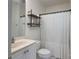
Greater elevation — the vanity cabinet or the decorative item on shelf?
the decorative item on shelf

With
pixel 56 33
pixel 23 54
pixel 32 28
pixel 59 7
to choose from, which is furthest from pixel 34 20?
pixel 23 54

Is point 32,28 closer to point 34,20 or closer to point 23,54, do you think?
point 34,20

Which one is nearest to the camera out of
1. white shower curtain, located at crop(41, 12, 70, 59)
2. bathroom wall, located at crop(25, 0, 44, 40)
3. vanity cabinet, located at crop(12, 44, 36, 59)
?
vanity cabinet, located at crop(12, 44, 36, 59)

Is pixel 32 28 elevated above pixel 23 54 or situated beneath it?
elevated above

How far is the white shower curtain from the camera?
2.62 metres

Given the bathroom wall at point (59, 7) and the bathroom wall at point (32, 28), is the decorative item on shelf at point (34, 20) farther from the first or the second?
the bathroom wall at point (59, 7)

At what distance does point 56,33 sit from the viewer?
2818mm

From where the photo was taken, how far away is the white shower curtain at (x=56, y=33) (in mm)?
2617

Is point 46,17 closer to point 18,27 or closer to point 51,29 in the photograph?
point 51,29

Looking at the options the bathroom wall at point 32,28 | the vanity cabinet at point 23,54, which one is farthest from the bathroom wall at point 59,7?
the vanity cabinet at point 23,54

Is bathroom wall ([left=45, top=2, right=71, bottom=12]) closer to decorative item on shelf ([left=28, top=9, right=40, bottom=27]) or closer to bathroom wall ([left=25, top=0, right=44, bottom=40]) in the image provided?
bathroom wall ([left=25, top=0, right=44, bottom=40])

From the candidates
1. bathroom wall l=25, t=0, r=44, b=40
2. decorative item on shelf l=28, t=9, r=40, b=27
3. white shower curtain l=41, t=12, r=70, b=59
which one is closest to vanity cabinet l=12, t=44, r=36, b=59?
bathroom wall l=25, t=0, r=44, b=40
